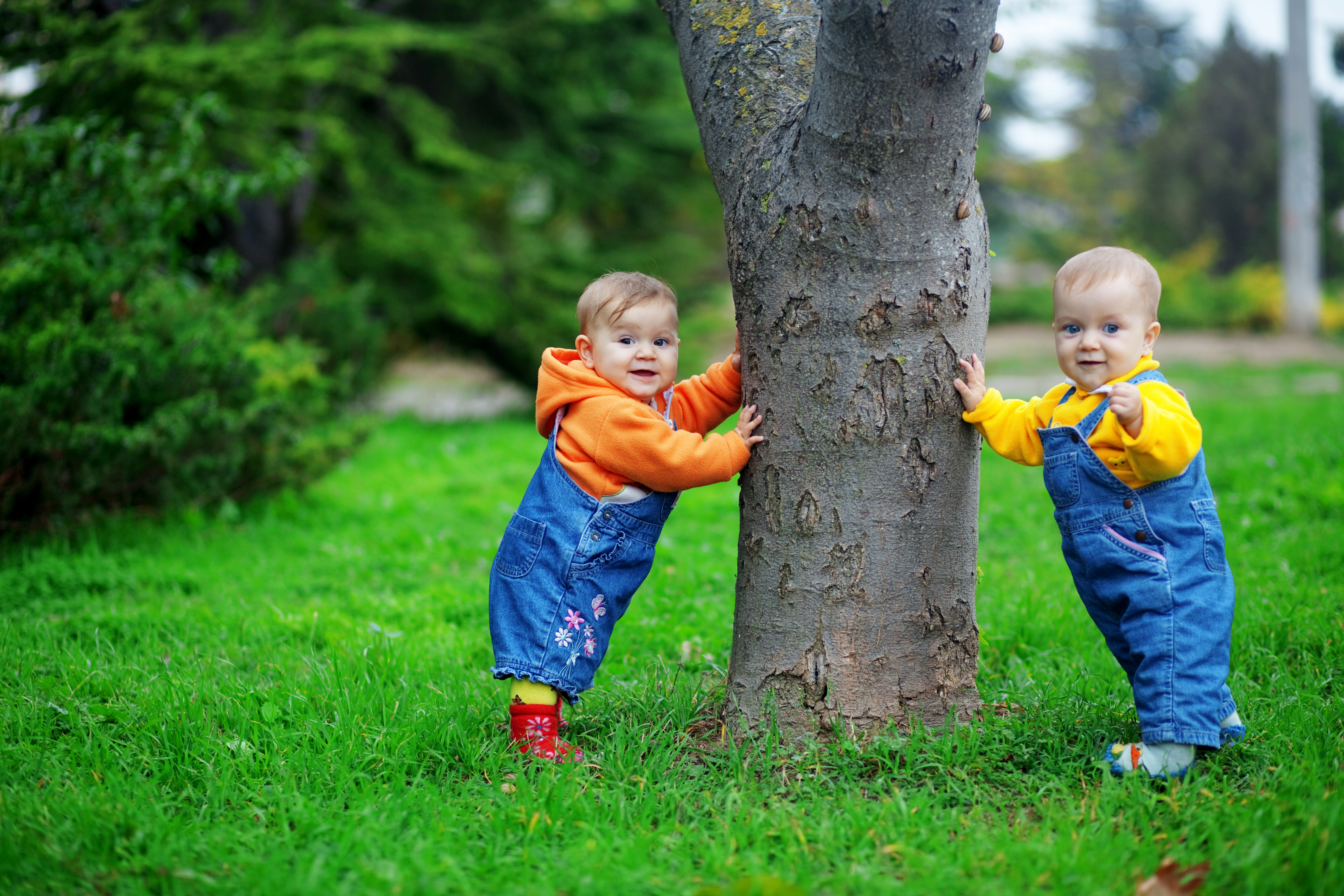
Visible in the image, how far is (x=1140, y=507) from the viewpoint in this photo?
2.29m

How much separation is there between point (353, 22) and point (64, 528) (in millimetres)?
5190

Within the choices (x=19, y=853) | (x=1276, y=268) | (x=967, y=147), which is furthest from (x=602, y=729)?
(x=1276, y=268)

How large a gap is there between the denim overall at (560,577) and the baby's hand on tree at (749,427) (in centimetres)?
29

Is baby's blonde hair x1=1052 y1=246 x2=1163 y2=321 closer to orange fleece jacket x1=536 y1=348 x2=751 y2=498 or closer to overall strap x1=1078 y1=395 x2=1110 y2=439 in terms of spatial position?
overall strap x1=1078 y1=395 x2=1110 y2=439

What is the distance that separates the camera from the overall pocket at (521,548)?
2607 millimetres

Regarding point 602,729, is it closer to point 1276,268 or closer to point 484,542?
point 484,542

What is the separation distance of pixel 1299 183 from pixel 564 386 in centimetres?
1784

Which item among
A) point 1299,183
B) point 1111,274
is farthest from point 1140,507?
point 1299,183

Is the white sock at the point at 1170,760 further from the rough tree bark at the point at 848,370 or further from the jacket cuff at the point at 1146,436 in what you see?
the jacket cuff at the point at 1146,436

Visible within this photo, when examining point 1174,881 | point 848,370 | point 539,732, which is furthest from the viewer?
point 539,732

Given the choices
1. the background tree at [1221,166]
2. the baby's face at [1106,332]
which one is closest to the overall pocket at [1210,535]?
the baby's face at [1106,332]

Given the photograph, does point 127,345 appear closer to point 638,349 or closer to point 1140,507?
point 638,349

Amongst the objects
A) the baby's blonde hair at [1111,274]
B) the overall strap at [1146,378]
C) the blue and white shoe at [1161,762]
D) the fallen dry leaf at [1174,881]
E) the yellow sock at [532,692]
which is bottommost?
the fallen dry leaf at [1174,881]

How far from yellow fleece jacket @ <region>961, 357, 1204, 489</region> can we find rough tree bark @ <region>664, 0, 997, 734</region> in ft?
0.32
